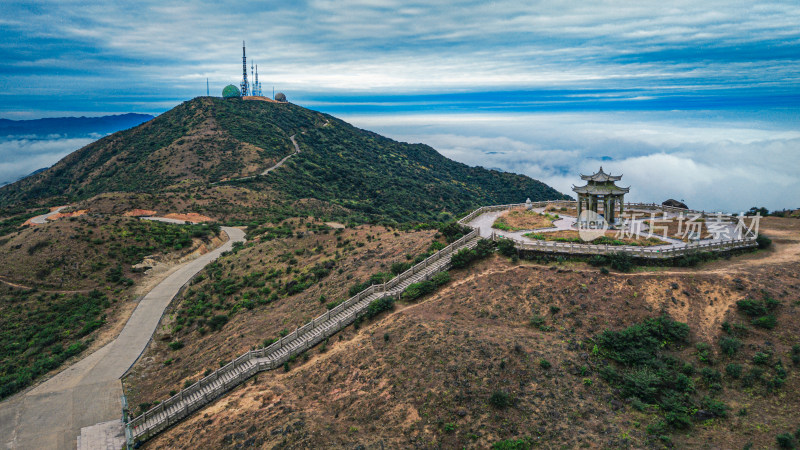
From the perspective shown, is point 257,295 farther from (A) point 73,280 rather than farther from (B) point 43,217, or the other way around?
(B) point 43,217

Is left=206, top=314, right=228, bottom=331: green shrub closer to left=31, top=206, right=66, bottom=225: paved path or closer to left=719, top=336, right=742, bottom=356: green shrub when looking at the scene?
left=719, top=336, right=742, bottom=356: green shrub

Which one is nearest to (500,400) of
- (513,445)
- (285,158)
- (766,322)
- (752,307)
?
(513,445)

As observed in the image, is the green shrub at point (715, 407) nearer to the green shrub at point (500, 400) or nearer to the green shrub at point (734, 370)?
the green shrub at point (734, 370)

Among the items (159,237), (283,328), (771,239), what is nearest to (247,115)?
(159,237)

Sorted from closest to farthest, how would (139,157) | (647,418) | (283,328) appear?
1. (647,418)
2. (283,328)
3. (139,157)

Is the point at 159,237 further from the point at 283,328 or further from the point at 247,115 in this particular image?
the point at 247,115

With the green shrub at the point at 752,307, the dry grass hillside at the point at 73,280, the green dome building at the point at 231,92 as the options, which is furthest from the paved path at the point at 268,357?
the green dome building at the point at 231,92

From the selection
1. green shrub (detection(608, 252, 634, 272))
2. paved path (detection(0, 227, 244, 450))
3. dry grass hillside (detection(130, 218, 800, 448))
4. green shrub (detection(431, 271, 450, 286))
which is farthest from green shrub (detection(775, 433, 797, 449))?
paved path (detection(0, 227, 244, 450))

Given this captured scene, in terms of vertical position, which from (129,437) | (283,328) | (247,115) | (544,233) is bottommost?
(129,437)
